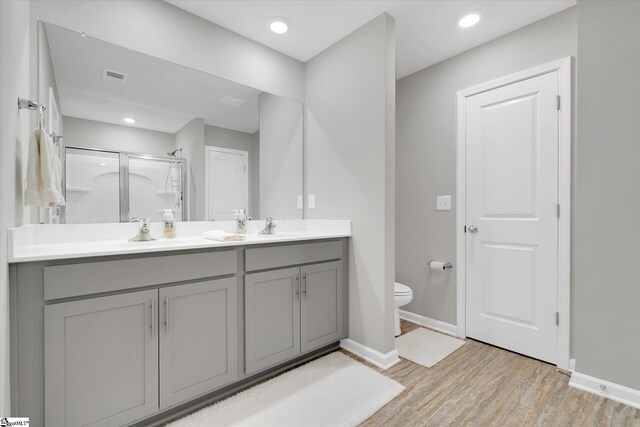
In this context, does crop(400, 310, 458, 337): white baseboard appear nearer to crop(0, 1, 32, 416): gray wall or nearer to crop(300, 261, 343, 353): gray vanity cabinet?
crop(300, 261, 343, 353): gray vanity cabinet

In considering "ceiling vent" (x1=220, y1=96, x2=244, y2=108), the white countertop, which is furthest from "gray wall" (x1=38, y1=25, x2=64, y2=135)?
"ceiling vent" (x1=220, y1=96, x2=244, y2=108)

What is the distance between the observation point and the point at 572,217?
6.48 feet

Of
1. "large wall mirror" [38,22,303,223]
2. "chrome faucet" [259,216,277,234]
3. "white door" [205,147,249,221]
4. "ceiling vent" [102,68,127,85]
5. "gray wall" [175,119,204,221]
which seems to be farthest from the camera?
"chrome faucet" [259,216,277,234]

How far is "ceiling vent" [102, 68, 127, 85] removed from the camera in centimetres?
173

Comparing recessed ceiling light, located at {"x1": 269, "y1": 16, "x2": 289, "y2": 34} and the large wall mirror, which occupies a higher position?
recessed ceiling light, located at {"x1": 269, "y1": 16, "x2": 289, "y2": 34}

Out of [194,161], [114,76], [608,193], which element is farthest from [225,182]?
[608,193]

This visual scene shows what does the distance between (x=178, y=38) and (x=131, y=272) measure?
155cm

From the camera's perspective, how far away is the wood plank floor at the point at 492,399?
1510 millimetres

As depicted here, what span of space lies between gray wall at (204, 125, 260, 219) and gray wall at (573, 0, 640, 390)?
7.06 ft

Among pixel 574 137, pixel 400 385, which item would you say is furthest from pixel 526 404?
pixel 574 137

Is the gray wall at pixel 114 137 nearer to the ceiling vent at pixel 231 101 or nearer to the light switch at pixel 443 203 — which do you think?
the ceiling vent at pixel 231 101

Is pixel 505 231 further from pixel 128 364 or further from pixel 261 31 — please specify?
pixel 128 364

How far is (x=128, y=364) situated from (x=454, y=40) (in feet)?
9.96

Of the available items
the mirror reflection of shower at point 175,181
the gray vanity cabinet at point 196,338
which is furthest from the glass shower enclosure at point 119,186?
the gray vanity cabinet at point 196,338
